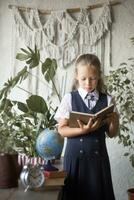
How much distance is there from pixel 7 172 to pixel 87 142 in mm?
506

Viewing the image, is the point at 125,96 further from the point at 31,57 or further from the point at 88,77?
the point at 88,77

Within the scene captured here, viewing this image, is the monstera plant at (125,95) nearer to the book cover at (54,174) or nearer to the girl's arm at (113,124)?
the girl's arm at (113,124)

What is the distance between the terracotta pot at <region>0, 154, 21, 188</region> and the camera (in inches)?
58.1

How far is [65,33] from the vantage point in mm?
2996

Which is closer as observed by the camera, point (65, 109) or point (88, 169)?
point (88, 169)

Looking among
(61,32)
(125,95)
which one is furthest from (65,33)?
(125,95)

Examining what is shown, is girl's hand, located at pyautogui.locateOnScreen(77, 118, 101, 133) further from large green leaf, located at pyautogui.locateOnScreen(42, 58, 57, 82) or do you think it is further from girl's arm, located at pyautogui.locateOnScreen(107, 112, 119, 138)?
large green leaf, located at pyautogui.locateOnScreen(42, 58, 57, 82)

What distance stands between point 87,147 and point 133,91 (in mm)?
1138

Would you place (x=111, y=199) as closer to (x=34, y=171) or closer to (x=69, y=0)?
(x=34, y=171)

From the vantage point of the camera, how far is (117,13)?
2980mm

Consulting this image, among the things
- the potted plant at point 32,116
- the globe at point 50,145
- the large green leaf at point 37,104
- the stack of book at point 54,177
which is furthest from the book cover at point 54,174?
the large green leaf at point 37,104

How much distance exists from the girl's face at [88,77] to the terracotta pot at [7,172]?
56 cm

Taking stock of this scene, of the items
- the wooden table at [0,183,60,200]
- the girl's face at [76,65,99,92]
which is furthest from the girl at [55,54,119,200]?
the wooden table at [0,183,60,200]

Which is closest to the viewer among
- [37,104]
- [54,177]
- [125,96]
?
[54,177]
